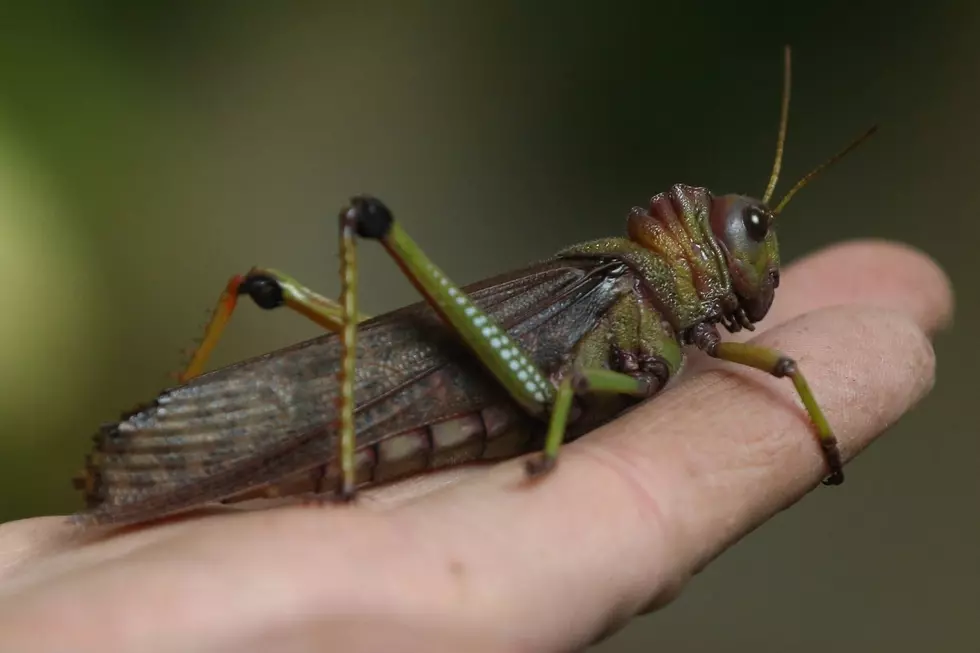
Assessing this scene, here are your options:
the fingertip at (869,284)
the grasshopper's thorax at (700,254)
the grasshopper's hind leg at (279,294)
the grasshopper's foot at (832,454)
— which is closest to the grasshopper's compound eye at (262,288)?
the grasshopper's hind leg at (279,294)

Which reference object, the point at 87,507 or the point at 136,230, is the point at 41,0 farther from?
the point at 87,507

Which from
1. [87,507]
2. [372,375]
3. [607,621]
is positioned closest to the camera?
[607,621]

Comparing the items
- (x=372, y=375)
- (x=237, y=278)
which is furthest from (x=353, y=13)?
(x=372, y=375)

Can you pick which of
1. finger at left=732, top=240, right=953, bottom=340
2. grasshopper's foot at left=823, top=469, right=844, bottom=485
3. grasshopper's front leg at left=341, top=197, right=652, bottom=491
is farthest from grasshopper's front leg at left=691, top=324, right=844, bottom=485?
Result: finger at left=732, top=240, right=953, bottom=340

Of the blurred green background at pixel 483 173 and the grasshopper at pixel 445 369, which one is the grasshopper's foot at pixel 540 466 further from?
the blurred green background at pixel 483 173

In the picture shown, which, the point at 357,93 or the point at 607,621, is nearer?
the point at 607,621

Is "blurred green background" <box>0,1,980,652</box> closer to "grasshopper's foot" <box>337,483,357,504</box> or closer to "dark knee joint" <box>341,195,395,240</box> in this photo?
"grasshopper's foot" <box>337,483,357,504</box>

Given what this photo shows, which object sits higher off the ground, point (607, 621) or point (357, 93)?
point (357, 93)
